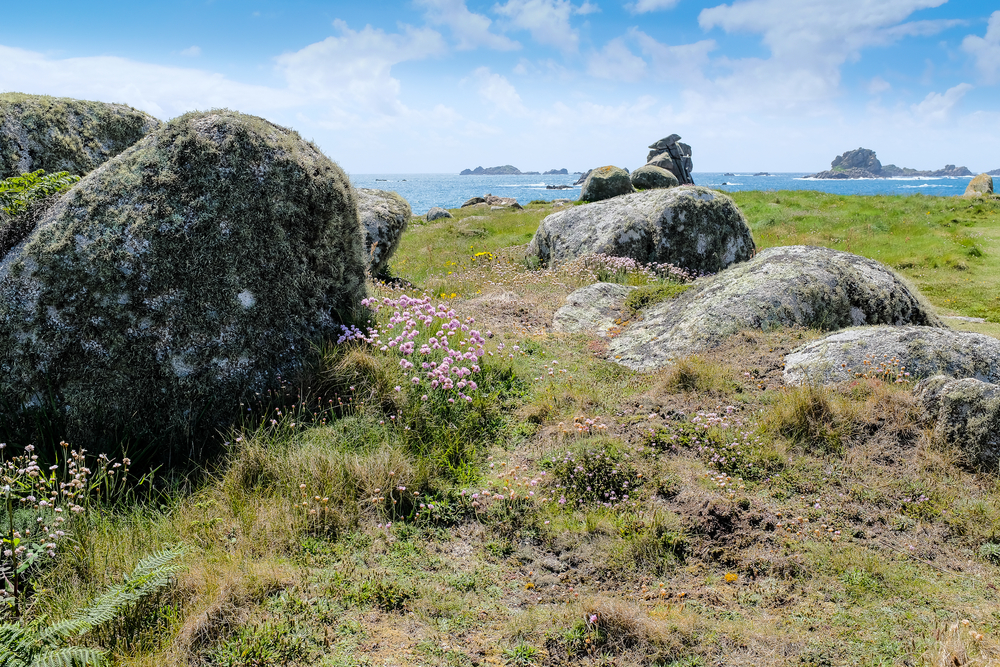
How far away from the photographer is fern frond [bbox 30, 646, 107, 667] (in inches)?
117

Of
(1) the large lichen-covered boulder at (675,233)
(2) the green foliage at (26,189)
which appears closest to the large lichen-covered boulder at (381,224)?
(1) the large lichen-covered boulder at (675,233)

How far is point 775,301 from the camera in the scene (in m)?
8.85

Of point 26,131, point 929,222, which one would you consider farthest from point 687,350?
point 929,222

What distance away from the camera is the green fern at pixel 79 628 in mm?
3004

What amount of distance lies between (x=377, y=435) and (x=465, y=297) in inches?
282

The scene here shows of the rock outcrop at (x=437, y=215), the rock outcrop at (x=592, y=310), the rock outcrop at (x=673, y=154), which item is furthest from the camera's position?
the rock outcrop at (x=673, y=154)

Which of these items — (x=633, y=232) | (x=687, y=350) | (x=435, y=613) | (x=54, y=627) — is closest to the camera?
(x=54, y=627)

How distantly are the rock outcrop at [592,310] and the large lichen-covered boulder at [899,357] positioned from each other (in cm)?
352

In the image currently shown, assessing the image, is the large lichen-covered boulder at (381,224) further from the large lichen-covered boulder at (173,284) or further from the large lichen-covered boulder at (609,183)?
the large lichen-covered boulder at (609,183)

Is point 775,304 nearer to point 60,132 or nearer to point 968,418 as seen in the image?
point 968,418

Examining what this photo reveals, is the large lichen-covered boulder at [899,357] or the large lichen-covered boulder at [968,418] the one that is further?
the large lichen-covered boulder at [899,357]

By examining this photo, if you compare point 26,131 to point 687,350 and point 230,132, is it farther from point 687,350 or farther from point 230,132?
point 687,350

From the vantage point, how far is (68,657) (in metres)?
3.00

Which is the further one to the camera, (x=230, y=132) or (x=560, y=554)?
(x=230, y=132)
